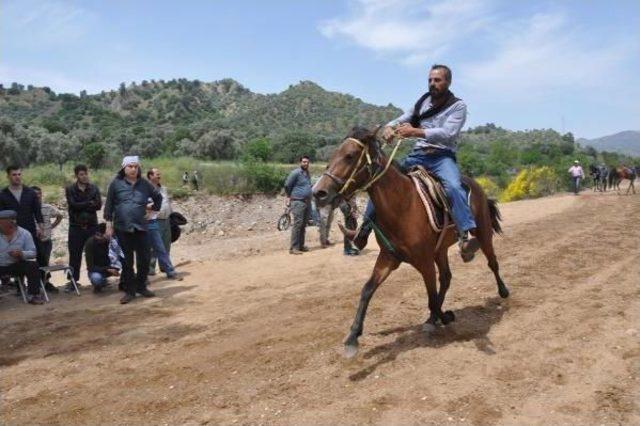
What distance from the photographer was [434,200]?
5.39 meters

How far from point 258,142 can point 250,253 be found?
41.2 meters

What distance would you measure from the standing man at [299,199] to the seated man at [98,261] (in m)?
4.11

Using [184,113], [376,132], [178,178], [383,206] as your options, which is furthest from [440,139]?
[184,113]

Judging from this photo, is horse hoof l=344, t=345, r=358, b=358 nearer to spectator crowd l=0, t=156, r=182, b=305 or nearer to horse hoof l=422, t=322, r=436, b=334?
horse hoof l=422, t=322, r=436, b=334

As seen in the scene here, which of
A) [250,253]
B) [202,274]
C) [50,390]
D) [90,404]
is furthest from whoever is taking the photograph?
[250,253]

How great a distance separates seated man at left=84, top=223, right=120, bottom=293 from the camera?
895 cm

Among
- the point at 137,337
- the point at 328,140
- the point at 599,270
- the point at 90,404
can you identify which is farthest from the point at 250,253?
the point at 328,140

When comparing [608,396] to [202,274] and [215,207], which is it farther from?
[215,207]

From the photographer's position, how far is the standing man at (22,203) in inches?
337

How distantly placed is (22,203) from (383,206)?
6.74 meters

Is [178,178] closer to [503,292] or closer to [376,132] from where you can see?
[503,292]

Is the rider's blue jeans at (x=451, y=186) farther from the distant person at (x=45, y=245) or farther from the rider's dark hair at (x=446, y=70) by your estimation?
the distant person at (x=45, y=245)

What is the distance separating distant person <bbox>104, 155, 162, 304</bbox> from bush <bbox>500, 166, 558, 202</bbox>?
26930mm

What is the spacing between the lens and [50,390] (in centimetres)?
476
